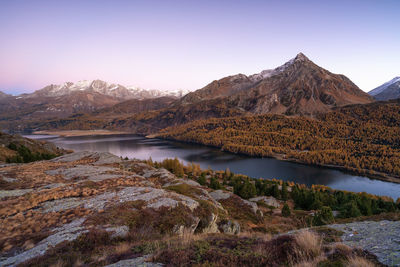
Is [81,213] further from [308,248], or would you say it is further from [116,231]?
[308,248]

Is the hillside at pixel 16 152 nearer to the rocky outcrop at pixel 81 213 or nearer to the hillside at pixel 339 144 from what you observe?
the rocky outcrop at pixel 81 213

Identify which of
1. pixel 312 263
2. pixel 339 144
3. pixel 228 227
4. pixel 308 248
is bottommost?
pixel 339 144

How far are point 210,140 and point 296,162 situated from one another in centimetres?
8886

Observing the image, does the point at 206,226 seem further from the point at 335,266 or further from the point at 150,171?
the point at 150,171

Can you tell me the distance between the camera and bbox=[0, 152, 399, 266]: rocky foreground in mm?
5770

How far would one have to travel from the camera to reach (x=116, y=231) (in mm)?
9117

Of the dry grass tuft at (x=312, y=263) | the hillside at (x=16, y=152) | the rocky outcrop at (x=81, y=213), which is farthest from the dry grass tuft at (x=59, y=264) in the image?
the hillside at (x=16, y=152)

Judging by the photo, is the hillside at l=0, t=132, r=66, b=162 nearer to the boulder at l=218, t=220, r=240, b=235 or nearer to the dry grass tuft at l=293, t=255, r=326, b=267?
the boulder at l=218, t=220, r=240, b=235

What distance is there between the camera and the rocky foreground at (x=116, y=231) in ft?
18.9

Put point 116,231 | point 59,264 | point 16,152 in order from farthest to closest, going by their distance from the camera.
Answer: point 16,152 → point 116,231 → point 59,264

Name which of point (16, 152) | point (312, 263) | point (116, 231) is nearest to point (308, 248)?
point (312, 263)

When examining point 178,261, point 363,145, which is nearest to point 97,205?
point 178,261

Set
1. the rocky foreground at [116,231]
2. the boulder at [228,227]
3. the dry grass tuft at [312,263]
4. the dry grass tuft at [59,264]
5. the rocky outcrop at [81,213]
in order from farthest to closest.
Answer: the boulder at [228,227] → the rocky outcrop at [81,213] → the dry grass tuft at [59,264] → the rocky foreground at [116,231] → the dry grass tuft at [312,263]

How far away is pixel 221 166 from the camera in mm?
105750
